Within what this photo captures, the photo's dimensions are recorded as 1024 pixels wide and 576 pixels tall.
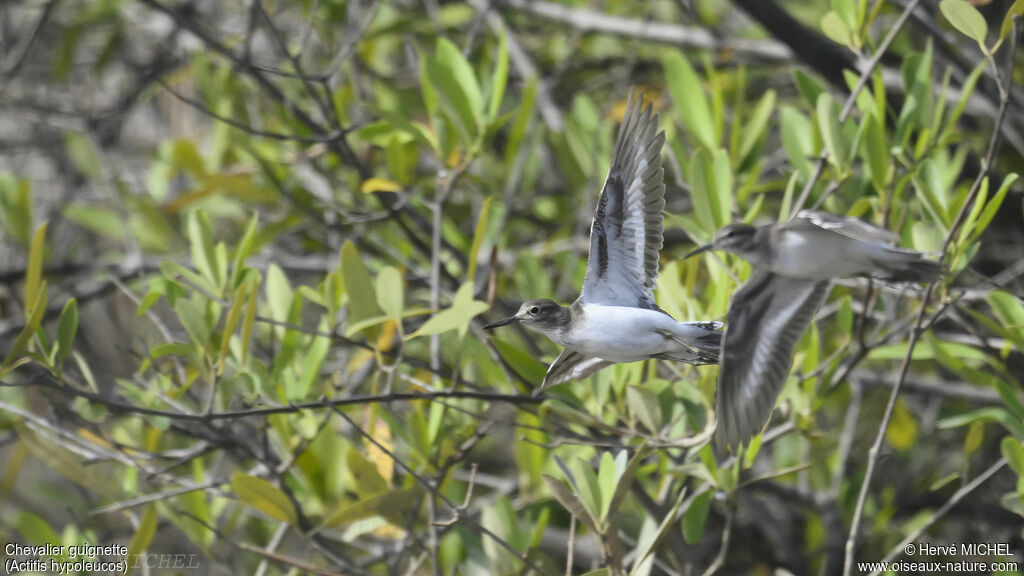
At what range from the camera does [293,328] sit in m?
2.80

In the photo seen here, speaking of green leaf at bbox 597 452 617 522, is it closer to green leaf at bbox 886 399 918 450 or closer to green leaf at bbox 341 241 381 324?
green leaf at bbox 341 241 381 324

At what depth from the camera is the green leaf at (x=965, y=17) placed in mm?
2230

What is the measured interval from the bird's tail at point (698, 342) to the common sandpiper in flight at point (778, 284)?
0.62 feet

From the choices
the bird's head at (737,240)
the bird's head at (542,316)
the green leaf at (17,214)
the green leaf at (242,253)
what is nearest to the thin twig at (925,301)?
the bird's head at (737,240)

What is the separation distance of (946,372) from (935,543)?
113 cm

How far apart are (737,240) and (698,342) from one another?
391 mm

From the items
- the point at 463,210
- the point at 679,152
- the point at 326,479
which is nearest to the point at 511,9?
the point at 463,210

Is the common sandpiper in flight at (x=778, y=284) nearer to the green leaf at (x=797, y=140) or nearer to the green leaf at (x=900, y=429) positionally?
the green leaf at (x=797, y=140)

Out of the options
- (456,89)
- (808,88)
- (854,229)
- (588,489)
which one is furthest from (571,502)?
(808,88)

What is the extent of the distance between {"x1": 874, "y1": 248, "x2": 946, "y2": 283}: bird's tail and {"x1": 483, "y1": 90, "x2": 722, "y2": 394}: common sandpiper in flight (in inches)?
18.9

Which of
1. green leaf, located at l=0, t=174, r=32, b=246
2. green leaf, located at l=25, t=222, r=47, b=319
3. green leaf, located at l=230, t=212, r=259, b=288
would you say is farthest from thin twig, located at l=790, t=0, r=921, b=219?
green leaf, located at l=0, t=174, r=32, b=246

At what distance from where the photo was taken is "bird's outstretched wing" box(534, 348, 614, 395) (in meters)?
2.59

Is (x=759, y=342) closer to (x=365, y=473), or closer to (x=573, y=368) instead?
(x=573, y=368)

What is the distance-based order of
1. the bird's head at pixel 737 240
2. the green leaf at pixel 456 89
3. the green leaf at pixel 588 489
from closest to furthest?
the bird's head at pixel 737 240 < the green leaf at pixel 588 489 < the green leaf at pixel 456 89
